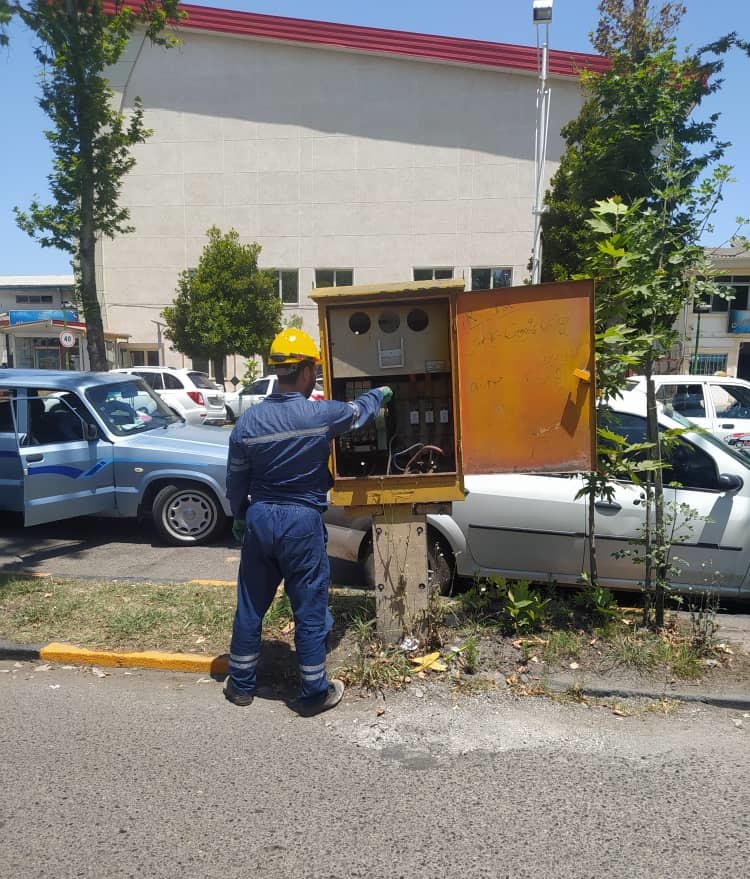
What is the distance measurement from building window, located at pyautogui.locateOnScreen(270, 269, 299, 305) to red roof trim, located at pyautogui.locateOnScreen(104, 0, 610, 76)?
10.3 m

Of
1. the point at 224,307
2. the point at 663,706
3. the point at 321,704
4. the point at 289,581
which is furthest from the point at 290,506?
the point at 224,307

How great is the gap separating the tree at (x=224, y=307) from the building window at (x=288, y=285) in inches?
160

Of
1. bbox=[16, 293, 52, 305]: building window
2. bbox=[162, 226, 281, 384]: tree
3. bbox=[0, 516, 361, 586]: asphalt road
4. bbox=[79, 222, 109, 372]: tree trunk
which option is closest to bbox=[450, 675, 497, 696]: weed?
bbox=[0, 516, 361, 586]: asphalt road

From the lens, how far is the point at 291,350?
3.86 meters

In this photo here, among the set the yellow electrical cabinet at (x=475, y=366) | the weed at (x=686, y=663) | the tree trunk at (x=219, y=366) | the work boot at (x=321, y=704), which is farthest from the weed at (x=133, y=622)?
the tree trunk at (x=219, y=366)

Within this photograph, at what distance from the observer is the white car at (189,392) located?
17.1 meters

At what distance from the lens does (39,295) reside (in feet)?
151

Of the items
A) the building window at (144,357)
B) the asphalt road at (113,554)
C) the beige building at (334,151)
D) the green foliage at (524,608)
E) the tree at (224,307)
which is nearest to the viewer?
the green foliage at (524,608)

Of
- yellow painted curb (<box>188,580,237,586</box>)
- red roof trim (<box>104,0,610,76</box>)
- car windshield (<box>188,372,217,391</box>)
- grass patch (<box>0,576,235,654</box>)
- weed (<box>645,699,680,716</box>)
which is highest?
red roof trim (<box>104,0,610,76</box>)

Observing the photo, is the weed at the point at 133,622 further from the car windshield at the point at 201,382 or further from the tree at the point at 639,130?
the car windshield at the point at 201,382

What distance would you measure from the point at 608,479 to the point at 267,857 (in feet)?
9.69

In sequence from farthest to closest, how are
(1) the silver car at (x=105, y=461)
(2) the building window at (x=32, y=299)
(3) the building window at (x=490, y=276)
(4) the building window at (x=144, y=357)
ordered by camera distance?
(2) the building window at (x=32, y=299)
(4) the building window at (x=144, y=357)
(3) the building window at (x=490, y=276)
(1) the silver car at (x=105, y=461)

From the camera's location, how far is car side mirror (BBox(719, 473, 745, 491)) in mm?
5023

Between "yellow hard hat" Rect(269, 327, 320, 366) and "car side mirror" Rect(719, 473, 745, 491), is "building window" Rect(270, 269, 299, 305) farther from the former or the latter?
"yellow hard hat" Rect(269, 327, 320, 366)
